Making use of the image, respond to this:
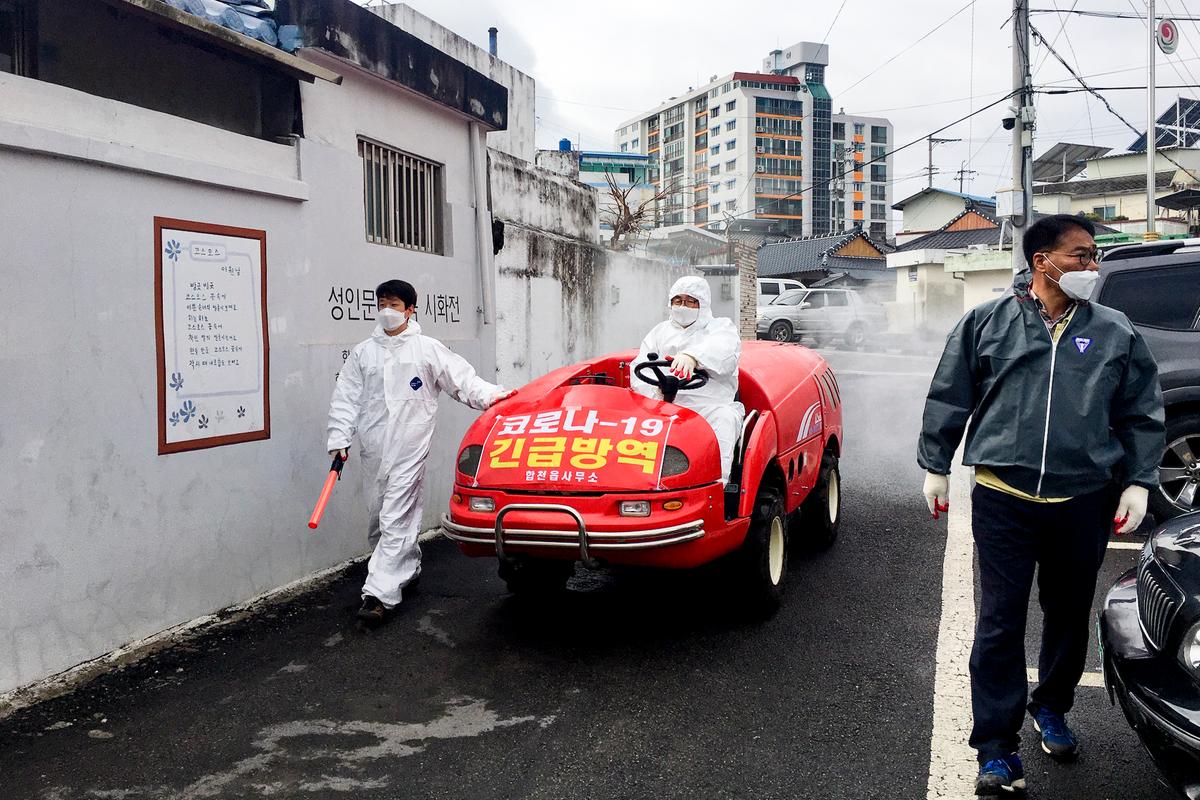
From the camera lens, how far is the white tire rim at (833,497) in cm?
686

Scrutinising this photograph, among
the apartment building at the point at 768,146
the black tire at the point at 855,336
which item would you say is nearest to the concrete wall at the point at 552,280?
the black tire at the point at 855,336

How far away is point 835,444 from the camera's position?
7.02 metres

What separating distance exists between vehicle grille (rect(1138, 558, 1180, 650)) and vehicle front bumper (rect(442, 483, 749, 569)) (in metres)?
1.84

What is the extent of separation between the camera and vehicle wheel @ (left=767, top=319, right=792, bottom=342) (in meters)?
25.8

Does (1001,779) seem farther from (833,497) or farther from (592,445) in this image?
(833,497)

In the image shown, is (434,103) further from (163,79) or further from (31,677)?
(31,677)

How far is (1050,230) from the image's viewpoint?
3404 mm

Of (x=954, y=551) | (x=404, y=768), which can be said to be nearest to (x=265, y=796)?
(x=404, y=768)

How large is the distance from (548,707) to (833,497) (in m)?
3.51

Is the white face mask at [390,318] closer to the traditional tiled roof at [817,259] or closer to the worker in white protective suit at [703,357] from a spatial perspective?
the worker in white protective suit at [703,357]

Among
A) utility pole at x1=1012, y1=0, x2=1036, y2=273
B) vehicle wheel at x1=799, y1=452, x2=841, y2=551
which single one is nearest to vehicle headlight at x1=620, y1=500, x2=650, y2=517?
vehicle wheel at x1=799, y1=452, x2=841, y2=551

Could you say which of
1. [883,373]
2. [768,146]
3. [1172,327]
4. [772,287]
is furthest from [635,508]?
[768,146]

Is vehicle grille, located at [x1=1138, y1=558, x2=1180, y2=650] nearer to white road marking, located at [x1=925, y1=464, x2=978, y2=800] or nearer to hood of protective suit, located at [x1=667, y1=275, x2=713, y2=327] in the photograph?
white road marking, located at [x1=925, y1=464, x2=978, y2=800]

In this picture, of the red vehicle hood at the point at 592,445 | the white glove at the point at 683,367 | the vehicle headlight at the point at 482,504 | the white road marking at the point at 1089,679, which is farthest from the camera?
the white glove at the point at 683,367
